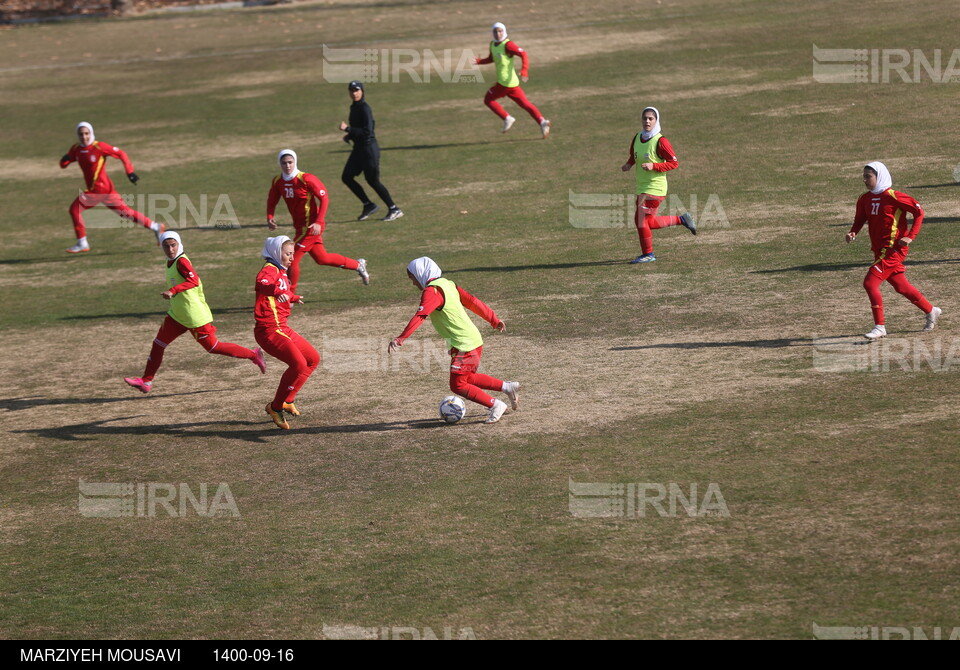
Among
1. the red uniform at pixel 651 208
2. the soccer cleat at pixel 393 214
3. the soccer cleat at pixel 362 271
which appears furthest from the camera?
the soccer cleat at pixel 393 214

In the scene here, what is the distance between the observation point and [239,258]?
66.3 ft

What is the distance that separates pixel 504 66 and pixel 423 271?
582 inches

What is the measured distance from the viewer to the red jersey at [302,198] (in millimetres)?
16906

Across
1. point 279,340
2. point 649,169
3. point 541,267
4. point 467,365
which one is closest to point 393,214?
point 541,267

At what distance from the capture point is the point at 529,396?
1288 cm

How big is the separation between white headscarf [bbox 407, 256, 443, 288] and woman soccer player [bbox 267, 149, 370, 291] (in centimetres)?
520

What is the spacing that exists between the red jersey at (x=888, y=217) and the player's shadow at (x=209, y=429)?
18.9ft

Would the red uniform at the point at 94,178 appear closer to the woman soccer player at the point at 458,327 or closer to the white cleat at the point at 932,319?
the woman soccer player at the point at 458,327

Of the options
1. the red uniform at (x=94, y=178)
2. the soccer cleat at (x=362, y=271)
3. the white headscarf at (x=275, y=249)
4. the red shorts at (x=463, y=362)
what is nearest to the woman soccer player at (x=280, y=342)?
the white headscarf at (x=275, y=249)

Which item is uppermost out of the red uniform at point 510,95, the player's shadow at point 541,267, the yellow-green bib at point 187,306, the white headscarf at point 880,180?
the red uniform at point 510,95

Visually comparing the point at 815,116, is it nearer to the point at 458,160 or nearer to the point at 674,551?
the point at 458,160

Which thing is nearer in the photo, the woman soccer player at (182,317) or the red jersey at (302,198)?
the woman soccer player at (182,317)

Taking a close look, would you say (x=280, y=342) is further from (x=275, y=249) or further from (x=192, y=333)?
(x=192, y=333)

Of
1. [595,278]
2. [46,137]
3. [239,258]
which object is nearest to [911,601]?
[595,278]
